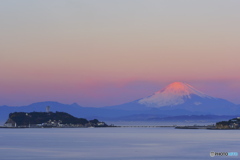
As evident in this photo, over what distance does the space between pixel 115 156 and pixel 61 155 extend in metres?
9.57

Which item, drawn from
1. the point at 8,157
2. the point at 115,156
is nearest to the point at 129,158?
the point at 115,156

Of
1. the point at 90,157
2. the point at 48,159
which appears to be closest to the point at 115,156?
the point at 90,157

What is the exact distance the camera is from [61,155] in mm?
93938

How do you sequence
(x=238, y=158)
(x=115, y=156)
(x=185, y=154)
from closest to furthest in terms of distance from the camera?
1. (x=238, y=158)
2. (x=115, y=156)
3. (x=185, y=154)

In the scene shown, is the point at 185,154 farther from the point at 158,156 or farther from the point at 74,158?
the point at 74,158

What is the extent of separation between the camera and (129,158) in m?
87.2

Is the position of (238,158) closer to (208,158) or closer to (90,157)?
(208,158)

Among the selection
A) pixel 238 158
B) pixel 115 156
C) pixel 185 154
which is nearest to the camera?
pixel 238 158

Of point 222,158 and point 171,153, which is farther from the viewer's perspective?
point 171,153

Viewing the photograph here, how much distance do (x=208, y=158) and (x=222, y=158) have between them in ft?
7.21

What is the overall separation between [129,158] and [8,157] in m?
20.1

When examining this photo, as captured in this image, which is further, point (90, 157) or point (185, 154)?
point (185, 154)

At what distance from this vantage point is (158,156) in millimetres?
91875

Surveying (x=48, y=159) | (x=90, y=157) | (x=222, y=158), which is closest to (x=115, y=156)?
(x=90, y=157)
